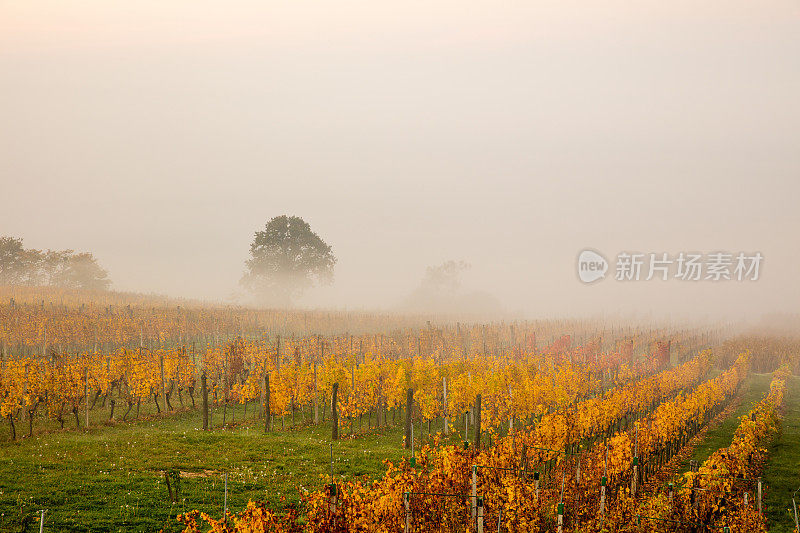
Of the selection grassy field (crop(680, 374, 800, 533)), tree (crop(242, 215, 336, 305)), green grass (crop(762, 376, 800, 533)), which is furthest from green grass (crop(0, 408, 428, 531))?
tree (crop(242, 215, 336, 305))

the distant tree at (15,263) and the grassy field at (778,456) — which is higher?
the distant tree at (15,263)

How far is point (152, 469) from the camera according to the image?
2548 cm

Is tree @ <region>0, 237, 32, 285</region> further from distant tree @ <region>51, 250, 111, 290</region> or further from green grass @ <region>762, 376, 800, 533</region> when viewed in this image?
green grass @ <region>762, 376, 800, 533</region>

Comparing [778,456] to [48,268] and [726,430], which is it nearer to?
[726,430]

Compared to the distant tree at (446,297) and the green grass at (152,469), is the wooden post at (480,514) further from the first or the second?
the distant tree at (446,297)

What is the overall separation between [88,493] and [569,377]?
37.7 m

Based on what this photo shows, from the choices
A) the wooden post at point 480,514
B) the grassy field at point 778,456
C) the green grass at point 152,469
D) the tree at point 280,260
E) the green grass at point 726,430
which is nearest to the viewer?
the wooden post at point 480,514

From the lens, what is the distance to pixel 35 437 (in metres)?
31.4

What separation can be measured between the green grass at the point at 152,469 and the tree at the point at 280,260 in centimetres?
7667

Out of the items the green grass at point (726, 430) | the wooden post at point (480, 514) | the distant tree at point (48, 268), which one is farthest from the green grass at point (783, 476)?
the distant tree at point (48, 268)

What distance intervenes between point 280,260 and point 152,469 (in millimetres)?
89509

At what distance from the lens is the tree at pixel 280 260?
113062 mm

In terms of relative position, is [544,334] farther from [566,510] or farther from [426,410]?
[566,510]

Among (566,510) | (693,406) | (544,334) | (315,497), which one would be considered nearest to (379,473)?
(566,510)
